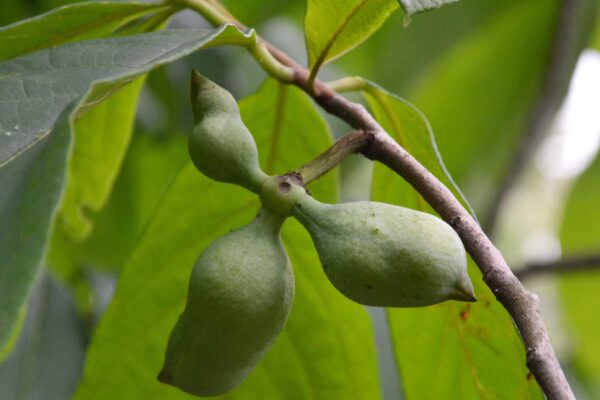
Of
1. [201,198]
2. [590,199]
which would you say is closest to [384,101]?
[201,198]

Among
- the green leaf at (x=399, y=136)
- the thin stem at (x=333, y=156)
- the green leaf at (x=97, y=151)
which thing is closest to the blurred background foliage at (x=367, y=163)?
the green leaf at (x=97, y=151)

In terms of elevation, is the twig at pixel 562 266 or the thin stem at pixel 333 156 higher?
the thin stem at pixel 333 156

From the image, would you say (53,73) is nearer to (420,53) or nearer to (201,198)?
(201,198)

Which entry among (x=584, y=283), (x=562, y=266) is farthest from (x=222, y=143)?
(x=584, y=283)

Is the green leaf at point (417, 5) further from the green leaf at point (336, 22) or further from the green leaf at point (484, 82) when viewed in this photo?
the green leaf at point (484, 82)

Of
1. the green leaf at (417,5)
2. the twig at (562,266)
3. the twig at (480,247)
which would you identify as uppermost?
the green leaf at (417,5)

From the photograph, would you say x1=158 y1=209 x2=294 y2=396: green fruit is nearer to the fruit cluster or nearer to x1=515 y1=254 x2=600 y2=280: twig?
the fruit cluster

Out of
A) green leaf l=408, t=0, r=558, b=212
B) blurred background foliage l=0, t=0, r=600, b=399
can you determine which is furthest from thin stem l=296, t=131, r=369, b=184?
green leaf l=408, t=0, r=558, b=212
